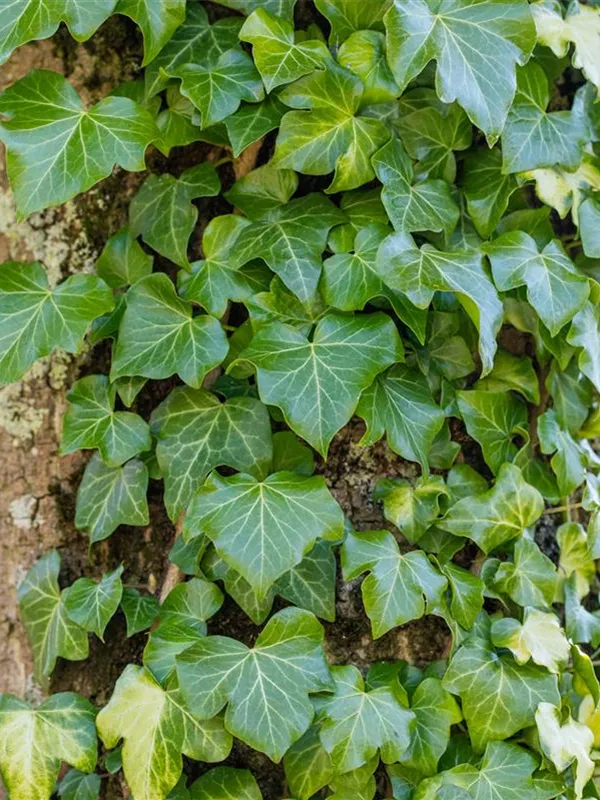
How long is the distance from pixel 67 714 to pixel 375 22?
1.00 metres

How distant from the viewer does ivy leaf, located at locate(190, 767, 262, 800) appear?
113 centimetres

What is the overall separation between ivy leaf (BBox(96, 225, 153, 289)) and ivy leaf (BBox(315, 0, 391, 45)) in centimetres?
39

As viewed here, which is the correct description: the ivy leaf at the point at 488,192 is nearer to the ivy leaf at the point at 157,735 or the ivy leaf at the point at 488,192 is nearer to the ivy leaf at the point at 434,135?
the ivy leaf at the point at 434,135

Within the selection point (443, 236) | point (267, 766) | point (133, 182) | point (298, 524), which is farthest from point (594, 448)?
point (133, 182)

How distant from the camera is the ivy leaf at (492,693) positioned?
3.68 ft

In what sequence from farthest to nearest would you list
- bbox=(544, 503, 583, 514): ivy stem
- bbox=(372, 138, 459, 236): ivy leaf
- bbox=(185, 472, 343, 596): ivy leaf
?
bbox=(544, 503, 583, 514): ivy stem → bbox=(372, 138, 459, 236): ivy leaf → bbox=(185, 472, 343, 596): ivy leaf

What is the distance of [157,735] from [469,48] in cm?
94

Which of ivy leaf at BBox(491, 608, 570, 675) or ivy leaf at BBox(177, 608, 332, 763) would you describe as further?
ivy leaf at BBox(491, 608, 570, 675)

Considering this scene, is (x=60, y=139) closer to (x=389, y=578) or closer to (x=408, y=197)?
(x=408, y=197)

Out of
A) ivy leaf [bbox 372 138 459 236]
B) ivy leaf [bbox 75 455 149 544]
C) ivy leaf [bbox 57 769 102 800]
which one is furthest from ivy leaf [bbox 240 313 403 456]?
ivy leaf [bbox 57 769 102 800]

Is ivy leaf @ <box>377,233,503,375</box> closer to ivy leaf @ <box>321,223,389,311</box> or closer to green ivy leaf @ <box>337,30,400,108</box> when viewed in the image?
ivy leaf @ <box>321,223,389,311</box>

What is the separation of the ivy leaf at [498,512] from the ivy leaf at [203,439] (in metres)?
0.27

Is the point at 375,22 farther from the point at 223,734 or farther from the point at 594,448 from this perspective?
the point at 223,734

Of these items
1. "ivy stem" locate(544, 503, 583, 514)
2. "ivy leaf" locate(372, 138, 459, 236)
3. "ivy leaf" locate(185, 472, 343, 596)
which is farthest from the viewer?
"ivy stem" locate(544, 503, 583, 514)
